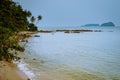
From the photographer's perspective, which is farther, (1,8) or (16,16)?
(16,16)

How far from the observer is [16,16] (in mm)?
17781

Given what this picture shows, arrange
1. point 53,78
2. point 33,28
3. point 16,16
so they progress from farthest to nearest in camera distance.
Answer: point 33,28
point 16,16
point 53,78

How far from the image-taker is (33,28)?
350 feet

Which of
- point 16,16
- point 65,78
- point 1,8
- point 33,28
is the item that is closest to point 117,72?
point 65,78

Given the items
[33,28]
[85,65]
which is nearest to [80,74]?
[85,65]

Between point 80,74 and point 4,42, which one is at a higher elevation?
point 4,42

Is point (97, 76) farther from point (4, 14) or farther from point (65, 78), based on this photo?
point (4, 14)

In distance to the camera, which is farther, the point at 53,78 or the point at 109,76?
the point at 109,76

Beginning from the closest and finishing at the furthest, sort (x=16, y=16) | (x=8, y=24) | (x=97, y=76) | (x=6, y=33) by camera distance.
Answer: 1. (x=6, y=33)
2. (x=8, y=24)
3. (x=97, y=76)
4. (x=16, y=16)

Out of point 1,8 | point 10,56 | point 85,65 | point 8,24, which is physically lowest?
point 85,65

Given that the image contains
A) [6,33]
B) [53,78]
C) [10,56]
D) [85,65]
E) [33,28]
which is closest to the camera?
[6,33]

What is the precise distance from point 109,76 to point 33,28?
9166cm

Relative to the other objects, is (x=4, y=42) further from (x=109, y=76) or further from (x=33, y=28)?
(x=33, y=28)

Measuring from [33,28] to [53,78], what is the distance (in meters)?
92.8
